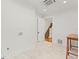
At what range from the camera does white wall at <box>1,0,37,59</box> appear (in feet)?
11.9

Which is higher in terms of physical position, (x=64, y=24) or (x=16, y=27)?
(x=64, y=24)

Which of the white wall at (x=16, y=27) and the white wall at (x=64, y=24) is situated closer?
the white wall at (x=16, y=27)

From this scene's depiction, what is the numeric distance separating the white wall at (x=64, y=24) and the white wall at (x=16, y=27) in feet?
5.80

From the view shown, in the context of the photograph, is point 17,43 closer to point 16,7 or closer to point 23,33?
point 23,33

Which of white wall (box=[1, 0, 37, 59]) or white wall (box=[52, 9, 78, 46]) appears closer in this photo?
white wall (box=[1, 0, 37, 59])

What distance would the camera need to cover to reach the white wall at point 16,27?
3617 mm

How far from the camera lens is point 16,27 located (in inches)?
163

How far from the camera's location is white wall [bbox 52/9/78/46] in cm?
502

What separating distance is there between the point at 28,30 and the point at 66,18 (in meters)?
2.33

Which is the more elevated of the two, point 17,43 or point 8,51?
point 17,43

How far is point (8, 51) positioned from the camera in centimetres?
376

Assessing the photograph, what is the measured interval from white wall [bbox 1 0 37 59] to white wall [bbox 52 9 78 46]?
177 cm

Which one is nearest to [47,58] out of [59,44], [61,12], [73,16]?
[59,44]

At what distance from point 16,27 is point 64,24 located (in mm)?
2896
